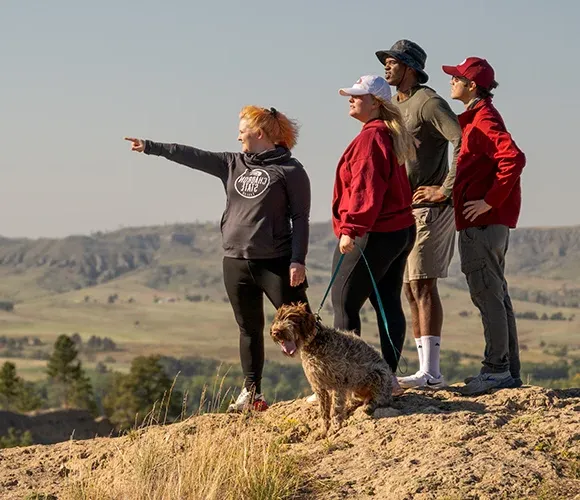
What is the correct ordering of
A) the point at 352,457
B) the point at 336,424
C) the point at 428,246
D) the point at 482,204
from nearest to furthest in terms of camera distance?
the point at 352,457 → the point at 336,424 → the point at 482,204 → the point at 428,246

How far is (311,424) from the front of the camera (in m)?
8.68

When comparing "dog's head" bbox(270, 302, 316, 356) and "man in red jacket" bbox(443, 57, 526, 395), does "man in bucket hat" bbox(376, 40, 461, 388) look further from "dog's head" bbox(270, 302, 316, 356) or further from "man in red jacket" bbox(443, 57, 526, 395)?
"dog's head" bbox(270, 302, 316, 356)

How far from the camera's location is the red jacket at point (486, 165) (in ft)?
28.4

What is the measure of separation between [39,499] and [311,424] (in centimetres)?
221

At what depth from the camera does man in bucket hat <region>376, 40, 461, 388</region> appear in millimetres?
9148

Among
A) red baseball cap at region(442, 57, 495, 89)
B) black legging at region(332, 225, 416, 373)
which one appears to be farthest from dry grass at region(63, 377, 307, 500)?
red baseball cap at region(442, 57, 495, 89)

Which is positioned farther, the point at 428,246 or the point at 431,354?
the point at 431,354

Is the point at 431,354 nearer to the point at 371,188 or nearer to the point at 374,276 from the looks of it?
the point at 374,276

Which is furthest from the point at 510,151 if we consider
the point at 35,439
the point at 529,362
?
the point at 529,362

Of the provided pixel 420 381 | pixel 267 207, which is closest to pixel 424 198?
pixel 267 207

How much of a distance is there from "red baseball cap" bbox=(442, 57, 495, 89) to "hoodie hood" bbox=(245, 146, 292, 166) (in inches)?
62.6

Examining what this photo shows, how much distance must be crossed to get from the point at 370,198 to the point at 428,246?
3.99 ft

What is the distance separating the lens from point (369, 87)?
27.5ft

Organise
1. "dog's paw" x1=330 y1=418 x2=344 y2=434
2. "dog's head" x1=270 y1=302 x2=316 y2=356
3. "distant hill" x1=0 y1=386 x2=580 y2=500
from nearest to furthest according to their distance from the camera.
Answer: "distant hill" x1=0 y1=386 x2=580 y2=500, "dog's head" x1=270 y1=302 x2=316 y2=356, "dog's paw" x1=330 y1=418 x2=344 y2=434
